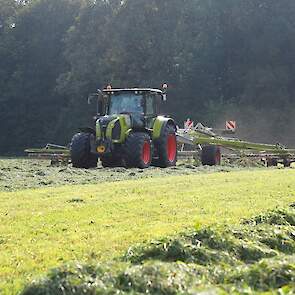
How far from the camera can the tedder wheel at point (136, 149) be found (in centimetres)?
1573

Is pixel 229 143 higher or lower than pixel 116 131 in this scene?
lower

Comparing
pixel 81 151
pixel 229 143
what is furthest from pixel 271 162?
pixel 81 151

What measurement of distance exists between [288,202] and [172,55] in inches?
1250

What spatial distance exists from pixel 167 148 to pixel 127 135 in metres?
1.67

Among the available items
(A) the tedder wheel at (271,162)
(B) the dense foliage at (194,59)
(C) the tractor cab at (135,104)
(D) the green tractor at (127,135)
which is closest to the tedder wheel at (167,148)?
(D) the green tractor at (127,135)

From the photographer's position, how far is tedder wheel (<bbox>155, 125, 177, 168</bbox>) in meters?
17.2

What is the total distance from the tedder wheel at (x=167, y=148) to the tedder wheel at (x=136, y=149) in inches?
37.1

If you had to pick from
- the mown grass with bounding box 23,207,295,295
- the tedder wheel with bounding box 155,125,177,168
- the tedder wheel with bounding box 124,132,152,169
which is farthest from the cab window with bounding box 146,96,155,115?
the mown grass with bounding box 23,207,295,295

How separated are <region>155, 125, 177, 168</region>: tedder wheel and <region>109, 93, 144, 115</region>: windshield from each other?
0.99 m

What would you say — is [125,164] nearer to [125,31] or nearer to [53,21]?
[125,31]

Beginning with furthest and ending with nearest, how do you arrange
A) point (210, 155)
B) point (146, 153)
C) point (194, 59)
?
point (194, 59) < point (210, 155) < point (146, 153)

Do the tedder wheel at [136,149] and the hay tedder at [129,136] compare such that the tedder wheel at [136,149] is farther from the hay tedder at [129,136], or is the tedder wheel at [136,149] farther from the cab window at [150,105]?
the cab window at [150,105]

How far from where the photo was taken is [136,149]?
619 inches

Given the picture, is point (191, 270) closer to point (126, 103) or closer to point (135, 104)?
point (135, 104)
